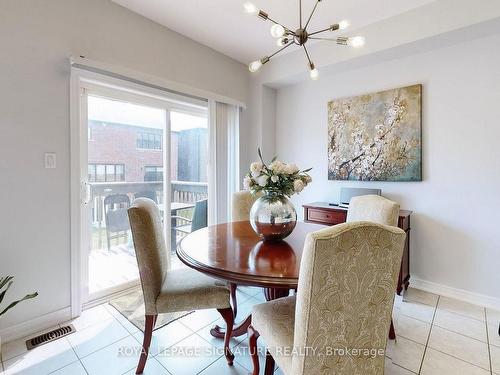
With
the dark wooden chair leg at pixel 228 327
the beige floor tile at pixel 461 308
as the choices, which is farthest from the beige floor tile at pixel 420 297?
the dark wooden chair leg at pixel 228 327

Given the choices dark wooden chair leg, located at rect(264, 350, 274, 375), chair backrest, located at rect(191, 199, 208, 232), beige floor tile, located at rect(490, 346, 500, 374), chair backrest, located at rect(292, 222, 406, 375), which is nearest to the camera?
chair backrest, located at rect(292, 222, 406, 375)

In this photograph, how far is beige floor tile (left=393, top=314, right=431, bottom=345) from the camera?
1909 mm

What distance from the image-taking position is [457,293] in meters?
2.49

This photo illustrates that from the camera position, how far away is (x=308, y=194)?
3494 mm

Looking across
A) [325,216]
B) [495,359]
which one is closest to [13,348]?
[325,216]

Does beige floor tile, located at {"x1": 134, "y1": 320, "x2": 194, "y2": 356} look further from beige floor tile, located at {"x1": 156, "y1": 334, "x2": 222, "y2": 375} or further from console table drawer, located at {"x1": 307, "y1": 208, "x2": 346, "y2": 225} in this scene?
console table drawer, located at {"x1": 307, "y1": 208, "x2": 346, "y2": 225}

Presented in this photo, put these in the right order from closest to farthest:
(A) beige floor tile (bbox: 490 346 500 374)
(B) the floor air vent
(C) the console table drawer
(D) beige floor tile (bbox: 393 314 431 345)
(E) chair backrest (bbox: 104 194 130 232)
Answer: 1. (A) beige floor tile (bbox: 490 346 500 374)
2. (B) the floor air vent
3. (D) beige floor tile (bbox: 393 314 431 345)
4. (E) chair backrest (bbox: 104 194 130 232)
5. (C) the console table drawer

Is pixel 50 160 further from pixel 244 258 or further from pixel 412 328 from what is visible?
pixel 412 328

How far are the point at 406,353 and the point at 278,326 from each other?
1.12 meters

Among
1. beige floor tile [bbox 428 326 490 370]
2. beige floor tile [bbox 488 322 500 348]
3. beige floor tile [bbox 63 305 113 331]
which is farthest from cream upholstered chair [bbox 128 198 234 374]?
beige floor tile [bbox 488 322 500 348]

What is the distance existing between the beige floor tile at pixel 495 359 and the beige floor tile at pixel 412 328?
0.35 metres

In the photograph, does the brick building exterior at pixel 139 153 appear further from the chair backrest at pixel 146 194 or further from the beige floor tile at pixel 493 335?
the beige floor tile at pixel 493 335

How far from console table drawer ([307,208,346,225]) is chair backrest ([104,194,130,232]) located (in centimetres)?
196

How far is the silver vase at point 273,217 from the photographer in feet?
5.39
